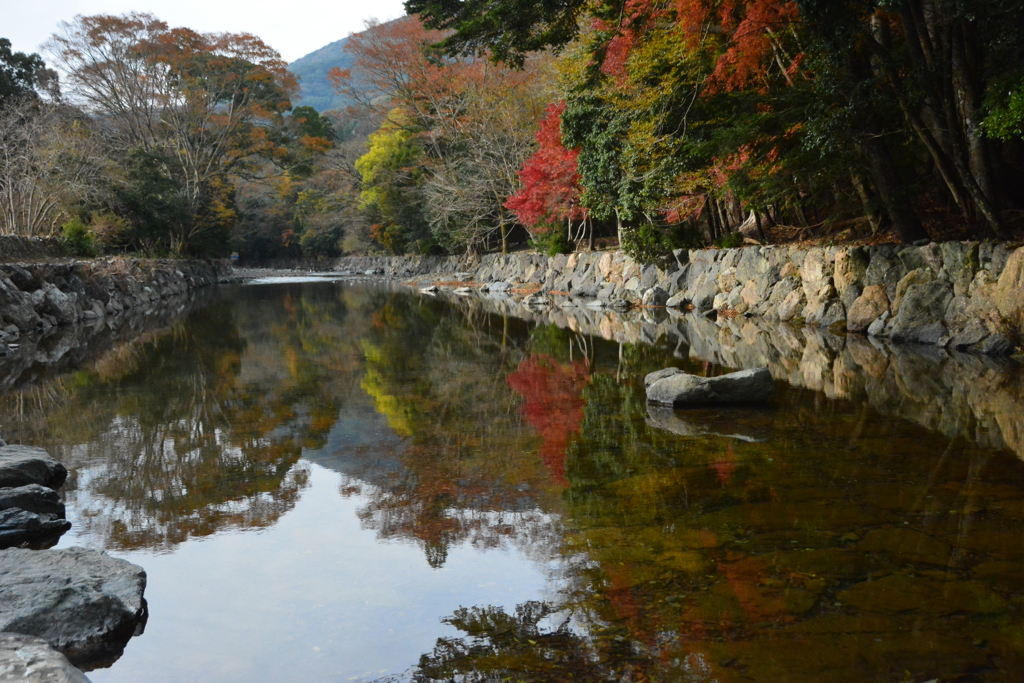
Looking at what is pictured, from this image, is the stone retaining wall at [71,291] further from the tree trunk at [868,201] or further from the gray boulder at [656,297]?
the tree trunk at [868,201]

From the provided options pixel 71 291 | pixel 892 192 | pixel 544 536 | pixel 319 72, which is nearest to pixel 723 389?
pixel 544 536

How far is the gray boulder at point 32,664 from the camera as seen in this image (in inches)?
93.0

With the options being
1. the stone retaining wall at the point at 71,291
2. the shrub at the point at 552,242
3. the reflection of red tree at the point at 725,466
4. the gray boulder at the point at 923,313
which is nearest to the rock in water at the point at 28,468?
the reflection of red tree at the point at 725,466

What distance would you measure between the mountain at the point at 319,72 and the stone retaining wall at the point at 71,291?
9686cm

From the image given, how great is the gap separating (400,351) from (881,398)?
7.34 metres

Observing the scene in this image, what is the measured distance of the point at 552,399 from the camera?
800cm

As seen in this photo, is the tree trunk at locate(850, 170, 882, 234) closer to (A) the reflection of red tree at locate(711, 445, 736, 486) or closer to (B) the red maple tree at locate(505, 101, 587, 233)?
(B) the red maple tree at locate(505, 101, 587, 233)

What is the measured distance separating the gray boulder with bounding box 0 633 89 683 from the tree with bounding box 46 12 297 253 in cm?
3290

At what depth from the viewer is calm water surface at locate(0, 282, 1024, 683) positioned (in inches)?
118

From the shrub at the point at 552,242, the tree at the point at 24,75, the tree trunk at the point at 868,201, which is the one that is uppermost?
the tree at the point at 24,75

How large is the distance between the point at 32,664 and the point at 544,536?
2489 mm

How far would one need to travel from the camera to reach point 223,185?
38000 mm

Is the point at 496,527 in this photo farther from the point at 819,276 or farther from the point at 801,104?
the point at 819,276

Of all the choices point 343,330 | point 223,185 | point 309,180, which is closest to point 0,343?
point 343,330
